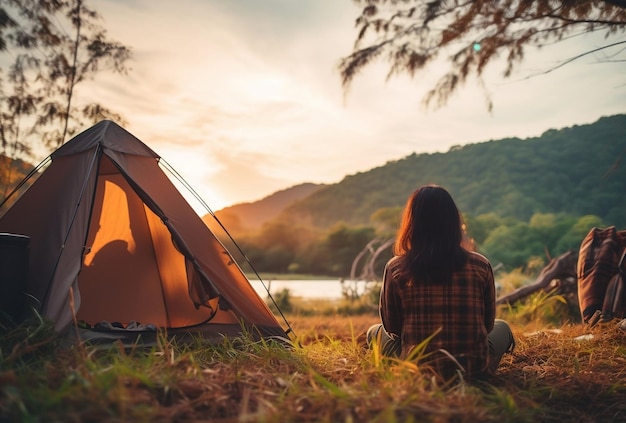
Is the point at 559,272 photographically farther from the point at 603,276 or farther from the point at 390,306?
the point at 390,306

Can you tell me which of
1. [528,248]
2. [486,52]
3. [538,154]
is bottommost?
[528,248]

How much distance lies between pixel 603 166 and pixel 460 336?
19.0 m

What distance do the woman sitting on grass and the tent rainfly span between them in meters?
1.48

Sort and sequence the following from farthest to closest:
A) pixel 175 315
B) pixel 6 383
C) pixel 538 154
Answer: pixel 538 154 → pixel 175 315 → pixel 6 383

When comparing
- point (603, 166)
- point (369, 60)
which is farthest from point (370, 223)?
point (369, 60)

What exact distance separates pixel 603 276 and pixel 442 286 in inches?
113

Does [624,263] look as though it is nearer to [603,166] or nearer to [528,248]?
[528,248]

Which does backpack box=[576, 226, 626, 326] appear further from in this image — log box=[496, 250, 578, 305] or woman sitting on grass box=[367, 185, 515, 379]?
woman sitting on grass box=[367, 185, 515, 379]

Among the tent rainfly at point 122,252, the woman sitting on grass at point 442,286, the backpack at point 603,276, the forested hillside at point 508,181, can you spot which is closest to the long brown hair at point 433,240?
the woman sitting on grass at point 442,286

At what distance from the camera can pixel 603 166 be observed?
18.0 m

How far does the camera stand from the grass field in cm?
170

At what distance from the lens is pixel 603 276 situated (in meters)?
4.39

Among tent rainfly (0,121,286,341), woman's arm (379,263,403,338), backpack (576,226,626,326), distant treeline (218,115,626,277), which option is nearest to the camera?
woman's arm (379,263,403,338)

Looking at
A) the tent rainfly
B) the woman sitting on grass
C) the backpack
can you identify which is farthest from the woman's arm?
the backpack
